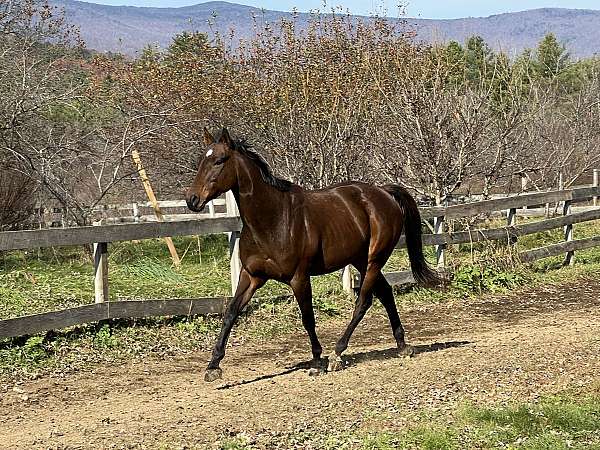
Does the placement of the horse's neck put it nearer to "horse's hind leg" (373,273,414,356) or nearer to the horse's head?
the horse's head

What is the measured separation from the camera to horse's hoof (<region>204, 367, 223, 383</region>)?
7.36 metres

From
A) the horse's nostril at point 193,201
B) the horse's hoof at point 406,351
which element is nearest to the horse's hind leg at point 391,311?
the horse's hoof at point 406,351

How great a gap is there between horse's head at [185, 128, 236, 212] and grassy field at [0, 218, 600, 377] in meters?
2.27

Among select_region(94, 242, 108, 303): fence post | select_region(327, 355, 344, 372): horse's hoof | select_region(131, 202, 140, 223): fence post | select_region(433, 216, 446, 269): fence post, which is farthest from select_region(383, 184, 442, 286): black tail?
select_region(131, 202, 140, 223): fence post

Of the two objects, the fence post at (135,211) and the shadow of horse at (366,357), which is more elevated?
the shadow of horse at (366,357)

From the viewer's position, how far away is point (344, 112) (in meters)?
15.4

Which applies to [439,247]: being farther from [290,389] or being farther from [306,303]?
[290,389]

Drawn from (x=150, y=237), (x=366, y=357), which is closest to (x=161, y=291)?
(x=150, y=237)

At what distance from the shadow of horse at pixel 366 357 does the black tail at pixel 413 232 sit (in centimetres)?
71

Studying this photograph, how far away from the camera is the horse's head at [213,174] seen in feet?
23.0

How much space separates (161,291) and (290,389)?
Result: 190 inches

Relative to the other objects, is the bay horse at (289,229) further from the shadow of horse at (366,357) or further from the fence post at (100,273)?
the fence post at (100,273)

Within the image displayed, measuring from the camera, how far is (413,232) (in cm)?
895

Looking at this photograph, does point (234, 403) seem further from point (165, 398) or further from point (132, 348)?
point (132, 348)
